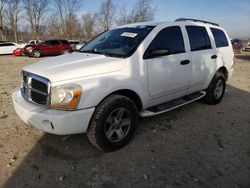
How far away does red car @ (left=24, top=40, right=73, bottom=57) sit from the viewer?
65.8ft

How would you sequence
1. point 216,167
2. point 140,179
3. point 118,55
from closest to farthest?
point 140,179 < point 216,167 < point 118,55

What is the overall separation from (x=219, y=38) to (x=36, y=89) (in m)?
4.16

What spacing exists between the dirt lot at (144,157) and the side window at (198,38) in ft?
4.72

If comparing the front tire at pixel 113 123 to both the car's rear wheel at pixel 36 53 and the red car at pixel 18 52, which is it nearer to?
the car's rear wheel at pixel 36 53

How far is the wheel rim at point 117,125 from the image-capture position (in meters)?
3.15

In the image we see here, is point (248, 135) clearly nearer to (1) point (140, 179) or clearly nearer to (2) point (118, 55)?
(1) point (140, 179)

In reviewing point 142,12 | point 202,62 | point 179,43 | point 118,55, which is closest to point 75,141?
point 118,55

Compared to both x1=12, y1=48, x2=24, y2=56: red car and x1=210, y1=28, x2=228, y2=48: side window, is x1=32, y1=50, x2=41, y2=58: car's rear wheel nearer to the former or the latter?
x1=12, y1=48, x2=24, y2=56: red car

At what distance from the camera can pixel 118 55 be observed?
337cm

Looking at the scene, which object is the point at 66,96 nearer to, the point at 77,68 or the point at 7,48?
the point at 77,68

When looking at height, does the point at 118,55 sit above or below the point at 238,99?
above

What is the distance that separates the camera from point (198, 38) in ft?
14.7

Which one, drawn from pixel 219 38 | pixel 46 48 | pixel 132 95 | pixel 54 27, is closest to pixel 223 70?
pixel 219 38

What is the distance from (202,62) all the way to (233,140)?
1.61 m
